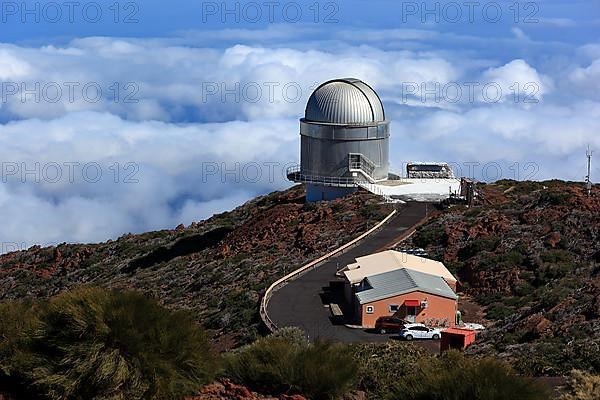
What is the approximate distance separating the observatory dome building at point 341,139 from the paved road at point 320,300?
5.73 meters

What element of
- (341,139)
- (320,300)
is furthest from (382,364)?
(341,139)

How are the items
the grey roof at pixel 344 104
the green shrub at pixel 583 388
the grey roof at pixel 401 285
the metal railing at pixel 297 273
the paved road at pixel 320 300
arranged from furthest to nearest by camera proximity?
the grey roof at pixel 344 104 → the grey roof at pixel 401 285 → the metal railing at pixel 297 273 → the paved road at pixel 320 300 → the green shrub at pixel 583 388

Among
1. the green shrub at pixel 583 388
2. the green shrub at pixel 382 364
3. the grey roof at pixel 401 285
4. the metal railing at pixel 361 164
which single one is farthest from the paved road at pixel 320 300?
the green shrub at pixel 583 388

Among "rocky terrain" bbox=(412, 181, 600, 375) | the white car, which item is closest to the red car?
the white car

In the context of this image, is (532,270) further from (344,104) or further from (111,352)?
(111,352)

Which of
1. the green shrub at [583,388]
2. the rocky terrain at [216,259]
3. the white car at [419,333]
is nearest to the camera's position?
the green shrub at [583,388]

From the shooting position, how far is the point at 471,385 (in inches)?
444

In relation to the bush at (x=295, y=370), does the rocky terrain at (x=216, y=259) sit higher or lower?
higher

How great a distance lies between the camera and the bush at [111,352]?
12516 mm

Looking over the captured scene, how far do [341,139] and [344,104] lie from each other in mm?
1503

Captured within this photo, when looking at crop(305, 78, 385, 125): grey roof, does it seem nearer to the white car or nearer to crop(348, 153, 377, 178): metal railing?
crop(348, 153, 377, 178): metal railing

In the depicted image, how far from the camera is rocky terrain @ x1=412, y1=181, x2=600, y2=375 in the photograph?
62.7ft

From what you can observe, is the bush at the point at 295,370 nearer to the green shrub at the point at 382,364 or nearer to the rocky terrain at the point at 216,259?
the green shrub at the point at 382,364

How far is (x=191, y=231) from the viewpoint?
4512 cm
